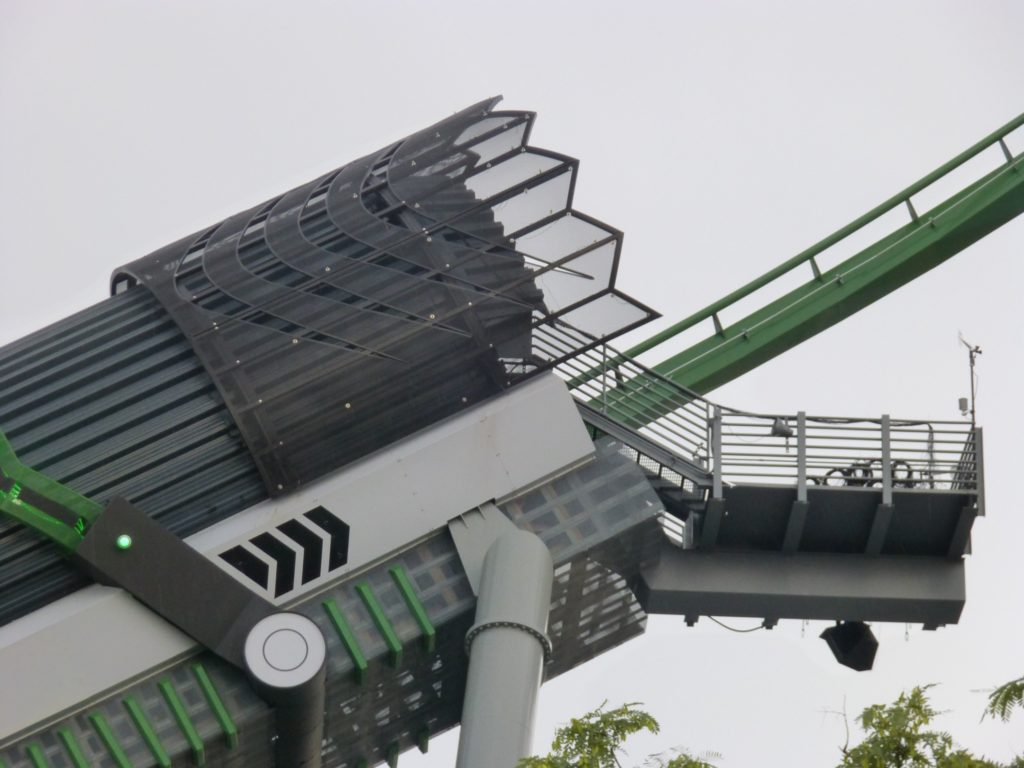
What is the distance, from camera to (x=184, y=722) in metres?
24.7

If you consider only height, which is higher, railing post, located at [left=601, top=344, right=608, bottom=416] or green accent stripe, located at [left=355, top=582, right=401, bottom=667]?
railing post, located at [left=601, top=344, right=608, bottom=416]

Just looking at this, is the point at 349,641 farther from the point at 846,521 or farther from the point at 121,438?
the point at 846,521

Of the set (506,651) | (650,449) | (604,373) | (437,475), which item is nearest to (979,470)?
(650,449)

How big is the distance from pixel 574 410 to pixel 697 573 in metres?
2.66

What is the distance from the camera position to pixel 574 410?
26.8m

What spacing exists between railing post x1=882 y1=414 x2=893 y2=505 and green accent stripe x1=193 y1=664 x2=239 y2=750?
326 inches

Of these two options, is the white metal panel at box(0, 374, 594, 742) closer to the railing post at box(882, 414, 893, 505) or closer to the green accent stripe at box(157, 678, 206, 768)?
the green accent stripe at box(157, 678, 206, 768)

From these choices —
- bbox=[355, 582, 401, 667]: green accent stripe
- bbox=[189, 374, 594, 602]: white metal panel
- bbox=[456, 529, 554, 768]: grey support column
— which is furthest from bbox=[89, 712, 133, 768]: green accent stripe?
bbox=[456, 529, 554, 768]: grey support column

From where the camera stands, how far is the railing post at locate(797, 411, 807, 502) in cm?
2702

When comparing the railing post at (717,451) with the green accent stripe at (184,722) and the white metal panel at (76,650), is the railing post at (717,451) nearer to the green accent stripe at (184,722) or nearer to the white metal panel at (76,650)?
the white metal panel at (76,650)

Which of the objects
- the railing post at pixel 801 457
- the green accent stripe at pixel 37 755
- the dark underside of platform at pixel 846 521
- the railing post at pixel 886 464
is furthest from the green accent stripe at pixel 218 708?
the railing post at pixel 886 464

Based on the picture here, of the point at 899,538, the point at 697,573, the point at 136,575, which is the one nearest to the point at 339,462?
the point at 136,575

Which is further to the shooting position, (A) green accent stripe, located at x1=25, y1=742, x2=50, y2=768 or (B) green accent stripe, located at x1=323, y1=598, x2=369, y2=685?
(B) green accent stripe, located at x1=323, y1=598, x2=369, y2=685

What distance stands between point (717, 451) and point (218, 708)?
6.79m
